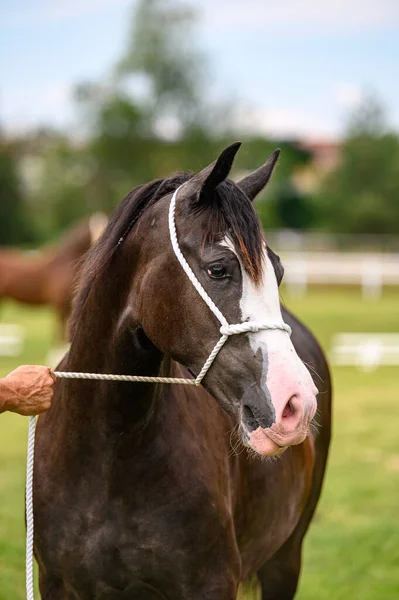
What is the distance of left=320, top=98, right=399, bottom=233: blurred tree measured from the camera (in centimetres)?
4741

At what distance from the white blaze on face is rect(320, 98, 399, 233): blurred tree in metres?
45.6

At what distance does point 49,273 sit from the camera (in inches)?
591

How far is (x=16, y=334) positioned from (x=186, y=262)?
604 inches

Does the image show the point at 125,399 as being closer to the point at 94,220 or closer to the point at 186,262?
the point at 186,262

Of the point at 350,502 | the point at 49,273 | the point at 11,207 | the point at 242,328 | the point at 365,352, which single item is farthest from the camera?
the point at 11,207

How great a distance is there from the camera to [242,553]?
10.8ft

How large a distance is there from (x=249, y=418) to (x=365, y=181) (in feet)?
167

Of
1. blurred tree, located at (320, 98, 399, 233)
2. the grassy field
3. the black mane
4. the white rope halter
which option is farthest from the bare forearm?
blurred tree, located at (320, 98, 399, 233)

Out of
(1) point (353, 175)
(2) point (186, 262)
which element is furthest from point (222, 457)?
(1) point (353, 175)

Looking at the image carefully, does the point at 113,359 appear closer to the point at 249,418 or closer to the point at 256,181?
the point at 249,418

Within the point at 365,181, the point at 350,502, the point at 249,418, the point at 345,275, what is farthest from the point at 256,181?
the point at 365,181

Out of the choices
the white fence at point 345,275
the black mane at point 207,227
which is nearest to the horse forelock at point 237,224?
the black mane at point 207,227

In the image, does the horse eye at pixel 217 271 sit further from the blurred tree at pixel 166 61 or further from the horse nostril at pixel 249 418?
the blurred tree at pixel 166 61

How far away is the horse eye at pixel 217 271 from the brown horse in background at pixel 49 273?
11.3 meters
